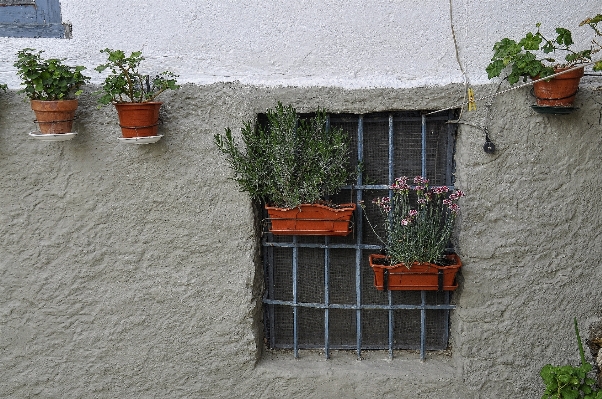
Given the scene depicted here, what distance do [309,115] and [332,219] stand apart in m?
0.57

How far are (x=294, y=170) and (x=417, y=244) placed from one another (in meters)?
0.67

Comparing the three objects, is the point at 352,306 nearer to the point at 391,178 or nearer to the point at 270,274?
the point at 270,274

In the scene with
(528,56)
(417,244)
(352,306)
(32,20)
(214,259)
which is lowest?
(352,306)

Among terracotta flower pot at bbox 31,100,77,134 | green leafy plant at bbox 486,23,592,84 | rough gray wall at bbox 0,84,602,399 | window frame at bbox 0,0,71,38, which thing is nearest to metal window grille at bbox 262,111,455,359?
rough gray wall at bbox 0,84,602,399

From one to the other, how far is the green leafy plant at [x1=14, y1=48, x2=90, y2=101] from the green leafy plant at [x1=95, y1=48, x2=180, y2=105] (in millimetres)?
140

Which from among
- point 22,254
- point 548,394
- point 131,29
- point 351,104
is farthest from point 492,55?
point 22,254

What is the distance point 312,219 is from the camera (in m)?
2.69

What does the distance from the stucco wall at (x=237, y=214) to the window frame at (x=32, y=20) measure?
Result: 2.5 inches

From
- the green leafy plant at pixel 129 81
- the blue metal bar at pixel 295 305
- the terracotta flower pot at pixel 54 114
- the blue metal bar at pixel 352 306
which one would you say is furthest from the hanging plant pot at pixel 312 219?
the terracotta flower pot at pixel 54 114

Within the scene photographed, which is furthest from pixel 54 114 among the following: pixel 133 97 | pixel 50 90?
pixel 133 97

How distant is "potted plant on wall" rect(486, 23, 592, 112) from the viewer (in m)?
2.50

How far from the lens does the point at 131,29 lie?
287 centimetres

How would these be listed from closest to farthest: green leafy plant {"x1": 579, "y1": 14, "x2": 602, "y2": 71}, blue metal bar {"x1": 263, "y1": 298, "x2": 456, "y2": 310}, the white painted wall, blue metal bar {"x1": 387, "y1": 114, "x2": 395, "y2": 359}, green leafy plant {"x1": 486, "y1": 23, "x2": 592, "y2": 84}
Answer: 1. green leafy plant {"x1": 579, "y1": 14, "x2": 602, "y2": 71}
2. green leafy plant {"x1": 486, "y1": 23, "x2": 592, "y2": 84}
3. the white painted wall
4. blue metal bar {"x1": 387, "y1": 114, "x2": 395, "y2": 359}
5. blue metal bar {"x1": 263, "y1": 298, "x2": 456, "y2": 310}

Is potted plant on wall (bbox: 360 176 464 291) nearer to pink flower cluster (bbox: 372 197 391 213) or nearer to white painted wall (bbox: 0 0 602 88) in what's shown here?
pink flower cluster (bbox: 372 197 391 213)
